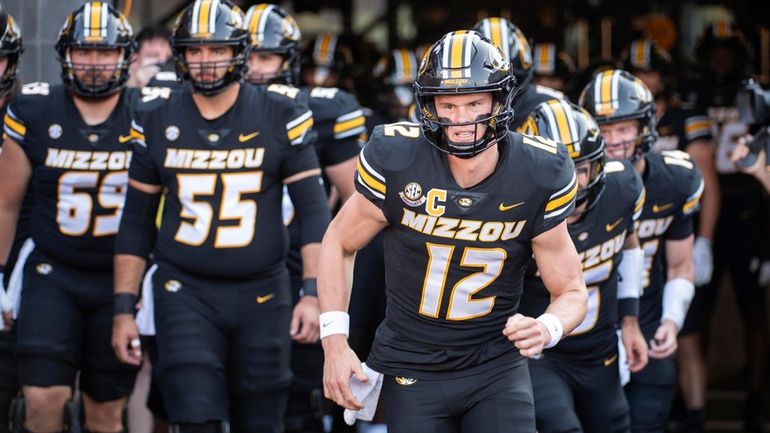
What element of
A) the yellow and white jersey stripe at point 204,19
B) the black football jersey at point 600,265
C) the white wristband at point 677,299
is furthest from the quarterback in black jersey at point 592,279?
the yellow and white jersey stripe at point 204,19

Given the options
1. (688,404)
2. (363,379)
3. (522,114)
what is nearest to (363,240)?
(363,379)

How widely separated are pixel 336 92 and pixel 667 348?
1.85 meters

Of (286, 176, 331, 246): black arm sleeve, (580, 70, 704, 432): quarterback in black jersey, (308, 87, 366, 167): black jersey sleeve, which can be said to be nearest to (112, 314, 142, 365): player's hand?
(286, 176, 331, 246): black arm sleeve

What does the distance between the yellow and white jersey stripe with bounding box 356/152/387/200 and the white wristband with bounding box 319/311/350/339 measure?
0.42 metres

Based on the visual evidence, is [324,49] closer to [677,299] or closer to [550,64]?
[550,64]

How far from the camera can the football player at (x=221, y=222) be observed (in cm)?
603

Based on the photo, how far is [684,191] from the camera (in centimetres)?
680

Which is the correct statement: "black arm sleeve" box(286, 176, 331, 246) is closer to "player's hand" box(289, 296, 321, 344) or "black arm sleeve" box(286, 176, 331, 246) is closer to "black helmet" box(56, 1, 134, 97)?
"player's hand" box(289, 296, 321, 344)

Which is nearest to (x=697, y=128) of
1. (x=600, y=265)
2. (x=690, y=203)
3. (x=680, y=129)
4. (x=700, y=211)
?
(x=680, y=129)

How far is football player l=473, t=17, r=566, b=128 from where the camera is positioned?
→ 22.8 ft

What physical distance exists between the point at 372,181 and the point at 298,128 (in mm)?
1259

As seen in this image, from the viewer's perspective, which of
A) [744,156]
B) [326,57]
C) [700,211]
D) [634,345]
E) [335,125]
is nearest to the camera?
[634,345]

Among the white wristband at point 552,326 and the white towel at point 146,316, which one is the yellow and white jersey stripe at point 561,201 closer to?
the white wristband at point 552,326

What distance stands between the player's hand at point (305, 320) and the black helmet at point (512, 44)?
1.52 metres
